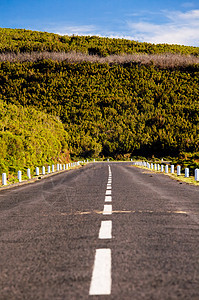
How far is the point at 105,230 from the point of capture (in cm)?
702

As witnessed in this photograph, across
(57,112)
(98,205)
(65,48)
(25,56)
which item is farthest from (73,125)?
A: (98,205)

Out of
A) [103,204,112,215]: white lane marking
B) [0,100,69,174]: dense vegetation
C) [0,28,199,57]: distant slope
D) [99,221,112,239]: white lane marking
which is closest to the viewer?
[99,221,112,239]: white lane marking

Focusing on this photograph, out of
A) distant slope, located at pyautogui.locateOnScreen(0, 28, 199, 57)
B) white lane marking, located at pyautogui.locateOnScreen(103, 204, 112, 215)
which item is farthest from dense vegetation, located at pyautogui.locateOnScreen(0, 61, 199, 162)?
white lane marking, located at pyautogui.locateOnScreen(103, 204, 112, 215)

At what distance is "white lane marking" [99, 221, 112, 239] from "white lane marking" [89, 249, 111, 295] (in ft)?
3.15

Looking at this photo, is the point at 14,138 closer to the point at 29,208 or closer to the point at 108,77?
the point at 29,208

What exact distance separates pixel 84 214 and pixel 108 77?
130343 millimetres

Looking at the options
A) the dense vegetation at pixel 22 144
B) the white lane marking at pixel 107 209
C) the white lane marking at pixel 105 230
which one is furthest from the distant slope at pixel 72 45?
the white lane marking at pixel 105 230

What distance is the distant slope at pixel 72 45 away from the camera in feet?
484

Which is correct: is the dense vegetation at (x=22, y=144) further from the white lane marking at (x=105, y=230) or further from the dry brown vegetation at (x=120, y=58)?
the dry brown vegetation at (x=120, y=58)

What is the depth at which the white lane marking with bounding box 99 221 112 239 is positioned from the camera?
6.52 m

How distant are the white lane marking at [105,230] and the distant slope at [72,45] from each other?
14104cm

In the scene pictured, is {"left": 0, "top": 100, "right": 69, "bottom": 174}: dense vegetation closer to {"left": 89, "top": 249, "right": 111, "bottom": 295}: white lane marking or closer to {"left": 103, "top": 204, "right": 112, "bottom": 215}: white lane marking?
{"left": 103, "top": 204, "right": 112, "bottom": 215}: white lane marking

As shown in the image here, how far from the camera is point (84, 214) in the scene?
9.14 metres

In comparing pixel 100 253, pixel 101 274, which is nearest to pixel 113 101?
pixel 100 253
